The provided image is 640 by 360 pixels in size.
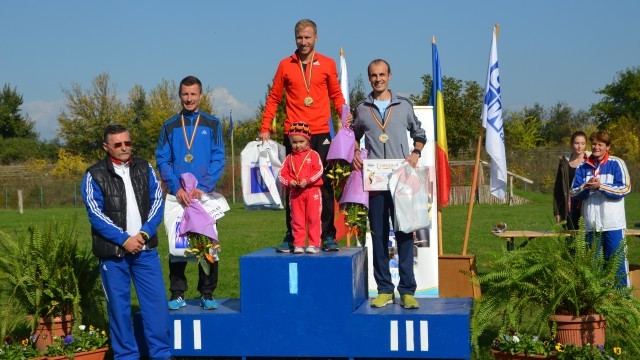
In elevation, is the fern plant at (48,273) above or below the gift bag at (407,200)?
below

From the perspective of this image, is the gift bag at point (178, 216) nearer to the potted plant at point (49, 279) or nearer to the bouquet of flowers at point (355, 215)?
the potted plant at point (49, 279)

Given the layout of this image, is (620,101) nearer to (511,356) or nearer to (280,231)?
(280,231)

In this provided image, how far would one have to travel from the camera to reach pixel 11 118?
61.6 metres

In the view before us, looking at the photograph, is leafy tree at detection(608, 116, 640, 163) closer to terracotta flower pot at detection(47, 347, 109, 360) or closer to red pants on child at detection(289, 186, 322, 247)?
red pants on child at detection(289, 186, 322, 247)

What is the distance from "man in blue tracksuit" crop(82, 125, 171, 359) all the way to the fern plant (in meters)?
0.68

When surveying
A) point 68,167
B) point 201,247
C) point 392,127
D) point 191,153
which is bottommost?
point 201,247

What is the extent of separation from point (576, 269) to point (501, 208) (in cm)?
2296

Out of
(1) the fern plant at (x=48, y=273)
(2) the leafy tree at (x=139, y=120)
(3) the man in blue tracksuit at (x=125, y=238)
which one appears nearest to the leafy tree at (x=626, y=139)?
(2) the leafy tree at (x=139, y=120)

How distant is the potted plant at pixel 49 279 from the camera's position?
684 cm

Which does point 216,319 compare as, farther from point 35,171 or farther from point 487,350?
point 35,171

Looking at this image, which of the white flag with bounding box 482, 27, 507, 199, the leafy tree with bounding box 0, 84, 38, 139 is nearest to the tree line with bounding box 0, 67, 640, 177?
the leafy tree with bounding box 0, 84, 38, 139

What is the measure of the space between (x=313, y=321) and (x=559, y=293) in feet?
6.21

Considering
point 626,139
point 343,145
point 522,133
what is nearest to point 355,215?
point 343,145

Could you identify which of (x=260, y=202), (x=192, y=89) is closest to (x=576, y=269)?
(x=260, y=202)
